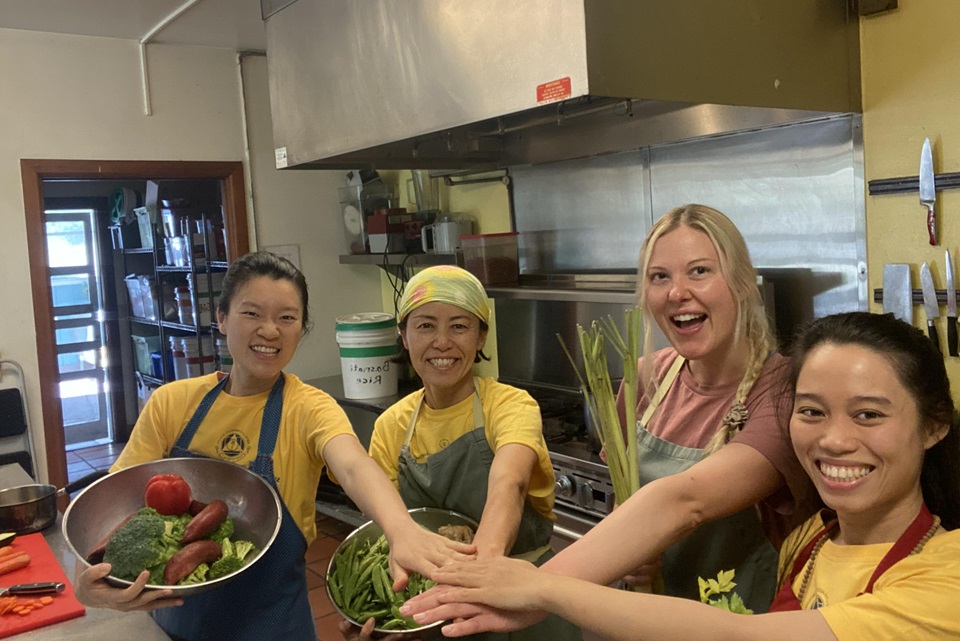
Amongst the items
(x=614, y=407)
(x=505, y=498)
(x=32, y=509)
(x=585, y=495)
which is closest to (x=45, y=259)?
(x=32, y=509)

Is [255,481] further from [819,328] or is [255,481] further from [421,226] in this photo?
[421,226]

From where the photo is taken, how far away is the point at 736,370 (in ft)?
4.44

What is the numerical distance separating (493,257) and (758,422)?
2071 mm

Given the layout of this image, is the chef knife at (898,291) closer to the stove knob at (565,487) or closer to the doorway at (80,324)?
the stove knob at (565,487)

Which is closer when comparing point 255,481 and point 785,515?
point 785,515

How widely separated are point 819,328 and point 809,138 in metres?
1.36

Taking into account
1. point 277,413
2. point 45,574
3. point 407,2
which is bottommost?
point 45,574

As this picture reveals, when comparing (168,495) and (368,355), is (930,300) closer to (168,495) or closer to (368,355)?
(168,495)

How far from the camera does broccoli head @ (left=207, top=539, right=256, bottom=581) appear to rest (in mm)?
1377

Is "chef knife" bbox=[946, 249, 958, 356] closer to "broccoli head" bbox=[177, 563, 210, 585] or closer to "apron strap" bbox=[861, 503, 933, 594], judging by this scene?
"apron strap" bbox=[861, 503, 933, 594]

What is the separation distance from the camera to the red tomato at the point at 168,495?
4.86 feet

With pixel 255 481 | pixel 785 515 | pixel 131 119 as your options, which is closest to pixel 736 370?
pixel 785 515

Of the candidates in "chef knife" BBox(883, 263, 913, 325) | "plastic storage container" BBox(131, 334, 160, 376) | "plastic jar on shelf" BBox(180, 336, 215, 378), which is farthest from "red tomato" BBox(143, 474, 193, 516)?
"plastic storage container" BBox(131, 334, 160, 376)

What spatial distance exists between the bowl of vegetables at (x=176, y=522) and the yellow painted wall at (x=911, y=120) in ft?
5.42
